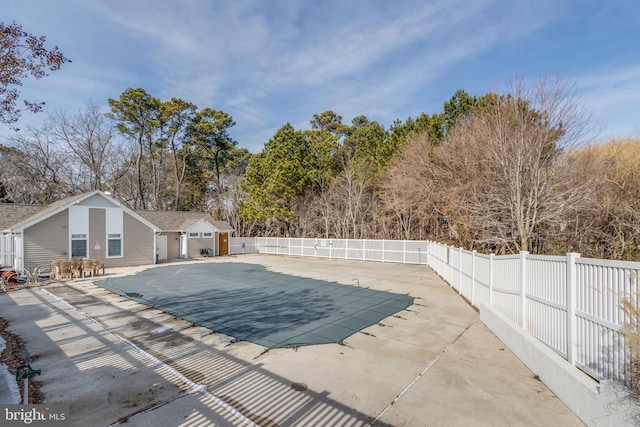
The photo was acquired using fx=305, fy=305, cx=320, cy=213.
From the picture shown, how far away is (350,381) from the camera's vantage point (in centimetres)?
373

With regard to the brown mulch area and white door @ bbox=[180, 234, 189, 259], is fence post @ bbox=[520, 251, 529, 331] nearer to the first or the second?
the brown mulch area

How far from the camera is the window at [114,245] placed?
15793mm

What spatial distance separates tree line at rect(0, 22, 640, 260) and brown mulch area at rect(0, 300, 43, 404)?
12.5 ft

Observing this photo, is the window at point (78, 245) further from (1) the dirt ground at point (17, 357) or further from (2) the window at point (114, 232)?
(1) the dirt ground at point (17, 357)

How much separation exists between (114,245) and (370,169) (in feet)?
52.0

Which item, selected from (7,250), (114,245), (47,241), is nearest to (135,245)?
(114,245)

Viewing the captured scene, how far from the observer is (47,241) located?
1377cm

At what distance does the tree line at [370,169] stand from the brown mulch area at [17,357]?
3819 mm

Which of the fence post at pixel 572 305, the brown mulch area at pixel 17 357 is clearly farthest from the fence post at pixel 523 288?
the brown mulch area at pixel 17 357

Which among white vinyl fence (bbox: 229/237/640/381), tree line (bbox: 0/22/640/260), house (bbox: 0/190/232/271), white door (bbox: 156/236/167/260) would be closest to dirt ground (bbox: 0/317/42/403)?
tree line (bbox: 0/22/640/260)

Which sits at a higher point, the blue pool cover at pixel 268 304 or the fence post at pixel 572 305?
the fence post at pixel 572 305

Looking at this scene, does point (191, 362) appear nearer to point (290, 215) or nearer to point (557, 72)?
point (557, 72)

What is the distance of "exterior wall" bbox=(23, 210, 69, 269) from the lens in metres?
13.3

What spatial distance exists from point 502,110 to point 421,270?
7485 millimetres
